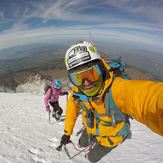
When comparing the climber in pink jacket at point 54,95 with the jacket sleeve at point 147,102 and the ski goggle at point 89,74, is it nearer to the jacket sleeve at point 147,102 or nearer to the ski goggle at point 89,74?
the ski goggle at point 89,74

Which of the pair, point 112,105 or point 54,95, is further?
point 54,95

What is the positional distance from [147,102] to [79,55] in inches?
88.8

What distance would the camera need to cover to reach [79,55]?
4.16 metres

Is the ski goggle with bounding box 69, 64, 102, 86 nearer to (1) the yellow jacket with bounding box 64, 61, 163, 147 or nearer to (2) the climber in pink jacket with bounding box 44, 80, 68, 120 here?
(1) the yellow jacket with bounding box 64, 61, 163, 147

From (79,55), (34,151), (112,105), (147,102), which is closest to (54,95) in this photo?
(34,151)

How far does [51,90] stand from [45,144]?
337 centimetres

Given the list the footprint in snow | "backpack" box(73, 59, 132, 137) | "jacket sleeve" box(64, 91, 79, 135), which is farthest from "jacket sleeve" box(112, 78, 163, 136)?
the footprint in snow

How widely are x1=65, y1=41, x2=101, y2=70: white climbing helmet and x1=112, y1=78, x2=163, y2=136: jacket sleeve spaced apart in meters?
1.50

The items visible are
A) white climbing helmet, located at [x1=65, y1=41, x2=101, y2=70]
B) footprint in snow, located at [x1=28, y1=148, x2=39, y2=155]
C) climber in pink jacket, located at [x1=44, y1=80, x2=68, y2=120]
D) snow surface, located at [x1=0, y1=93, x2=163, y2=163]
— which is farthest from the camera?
climber in pink jacket, located at [x1=44, y1=80, x2=68, y2=120]

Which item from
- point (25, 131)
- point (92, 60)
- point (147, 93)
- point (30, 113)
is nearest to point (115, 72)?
point (92, 60)

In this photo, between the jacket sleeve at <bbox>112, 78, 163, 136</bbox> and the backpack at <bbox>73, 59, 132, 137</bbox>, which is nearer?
the jacket sleeve at <bbox>112, 78, 163, 136</bbox>

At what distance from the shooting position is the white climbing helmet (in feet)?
13.5

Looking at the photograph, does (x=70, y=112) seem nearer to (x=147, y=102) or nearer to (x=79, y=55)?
(x=79, y=55)

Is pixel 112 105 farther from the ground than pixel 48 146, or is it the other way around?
pixel 112 105
